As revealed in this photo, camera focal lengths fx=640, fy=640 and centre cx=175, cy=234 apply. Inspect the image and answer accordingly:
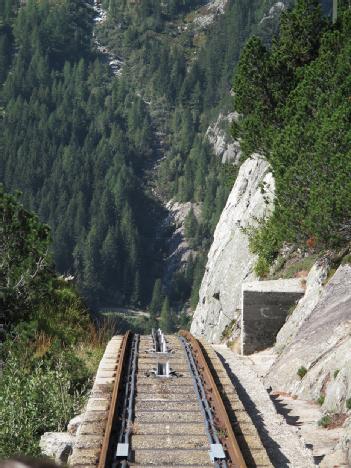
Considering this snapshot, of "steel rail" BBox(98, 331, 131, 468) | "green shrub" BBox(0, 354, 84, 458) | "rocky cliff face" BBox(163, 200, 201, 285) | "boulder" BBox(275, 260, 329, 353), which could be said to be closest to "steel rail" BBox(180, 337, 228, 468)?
"steel rail" BBox(98, 331, 131, 468)

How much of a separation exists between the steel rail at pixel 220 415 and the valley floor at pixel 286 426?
0.63 metres

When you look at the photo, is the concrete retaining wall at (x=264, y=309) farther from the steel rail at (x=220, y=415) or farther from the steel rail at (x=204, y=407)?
the steel rail at (x=220, y=415)

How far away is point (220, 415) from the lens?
915 cm

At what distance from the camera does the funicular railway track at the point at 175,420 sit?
769 centimetres

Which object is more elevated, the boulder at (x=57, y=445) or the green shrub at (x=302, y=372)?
the green shrub at (x=302, y=372)

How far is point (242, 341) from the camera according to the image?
19688 millimetres

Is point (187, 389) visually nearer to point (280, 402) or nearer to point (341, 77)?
point (280, 402)

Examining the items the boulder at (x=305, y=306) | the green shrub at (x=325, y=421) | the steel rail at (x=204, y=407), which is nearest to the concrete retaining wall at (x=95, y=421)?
the steel rail at (x=204, y=407)

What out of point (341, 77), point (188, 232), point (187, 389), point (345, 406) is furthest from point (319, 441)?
point (188, 232)

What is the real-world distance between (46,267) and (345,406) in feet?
27.0

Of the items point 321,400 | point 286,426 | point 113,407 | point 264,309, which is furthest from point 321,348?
point 264,309

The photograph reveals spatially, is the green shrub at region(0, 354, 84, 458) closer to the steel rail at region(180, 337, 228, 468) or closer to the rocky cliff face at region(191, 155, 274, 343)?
the steel rail at region(180, 337, 228, 468)

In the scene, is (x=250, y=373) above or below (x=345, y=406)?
below

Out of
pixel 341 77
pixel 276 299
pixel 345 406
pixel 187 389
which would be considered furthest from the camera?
pixel 341 77
